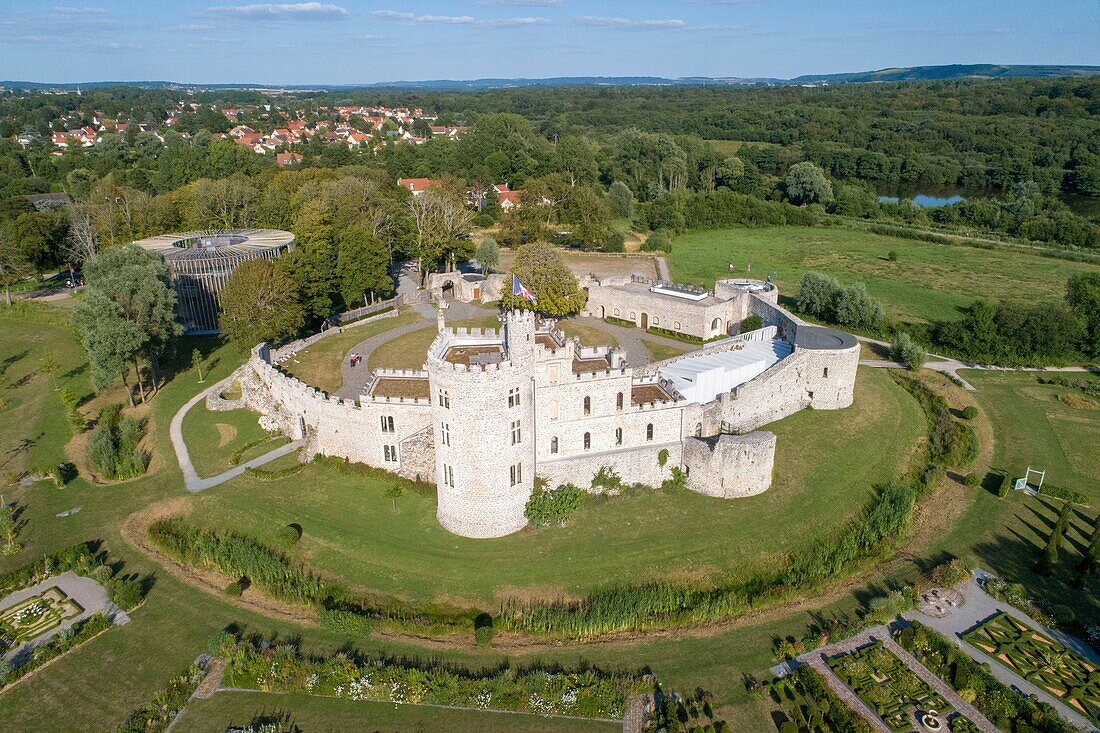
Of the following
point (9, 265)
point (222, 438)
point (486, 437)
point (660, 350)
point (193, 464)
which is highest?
point (9, 265)

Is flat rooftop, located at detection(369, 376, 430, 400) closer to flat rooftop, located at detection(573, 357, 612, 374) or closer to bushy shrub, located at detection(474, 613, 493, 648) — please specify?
flat rooftop, located at detection(573, 357, 612, 374)

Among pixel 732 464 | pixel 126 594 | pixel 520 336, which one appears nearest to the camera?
pixel 126 594

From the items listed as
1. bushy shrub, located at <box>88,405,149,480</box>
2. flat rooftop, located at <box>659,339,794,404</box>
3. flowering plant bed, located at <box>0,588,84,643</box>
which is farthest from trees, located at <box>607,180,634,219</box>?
flowering plant bed, located at <box>0,588,84,643</box>

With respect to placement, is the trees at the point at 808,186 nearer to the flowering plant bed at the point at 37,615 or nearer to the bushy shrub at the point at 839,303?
the bushy shrub at the point at 839,303

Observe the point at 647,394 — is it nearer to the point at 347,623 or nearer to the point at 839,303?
the point at 347,623

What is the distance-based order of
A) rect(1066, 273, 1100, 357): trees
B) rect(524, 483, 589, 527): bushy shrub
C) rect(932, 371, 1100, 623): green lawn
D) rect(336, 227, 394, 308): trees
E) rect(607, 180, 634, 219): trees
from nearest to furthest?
1. rect(932, 371, 1100, 623): green lawn
2. rect(524, 483, 589, 527): bushy shrub
3. rect(1066, 273, 1100, 357): trees
4. rect(336, 227, 394, 308): trees
5. rect(607, 180, 634, 219): trees

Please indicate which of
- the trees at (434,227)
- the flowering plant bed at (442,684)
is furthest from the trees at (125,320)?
the trees at (434,227)

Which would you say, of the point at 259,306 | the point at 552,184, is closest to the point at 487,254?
the point at 552,184
